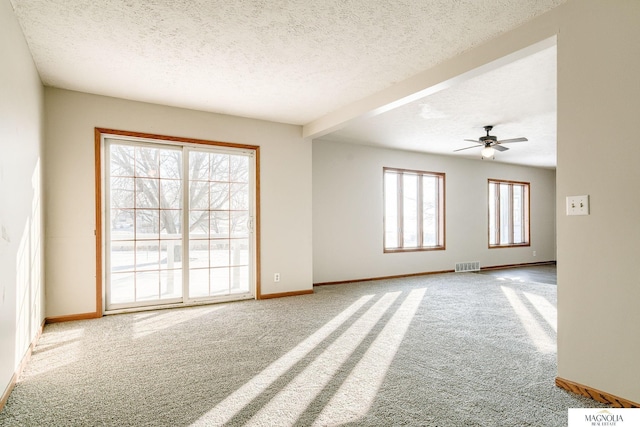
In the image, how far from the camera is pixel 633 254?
78.3 inches

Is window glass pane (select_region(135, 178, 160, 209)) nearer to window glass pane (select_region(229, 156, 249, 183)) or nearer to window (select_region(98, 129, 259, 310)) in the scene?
window (select_region(98, 129, 259, 310))

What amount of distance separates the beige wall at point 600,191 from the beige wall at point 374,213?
13.9 ft

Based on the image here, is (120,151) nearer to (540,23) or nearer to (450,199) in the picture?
(540,23)

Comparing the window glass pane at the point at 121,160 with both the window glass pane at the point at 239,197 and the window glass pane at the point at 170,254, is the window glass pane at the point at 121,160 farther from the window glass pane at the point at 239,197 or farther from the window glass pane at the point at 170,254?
the window glass pane at the point at 239,197

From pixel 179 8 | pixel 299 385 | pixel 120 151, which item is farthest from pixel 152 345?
pixel 179 8

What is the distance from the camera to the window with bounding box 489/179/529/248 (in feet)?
28.7

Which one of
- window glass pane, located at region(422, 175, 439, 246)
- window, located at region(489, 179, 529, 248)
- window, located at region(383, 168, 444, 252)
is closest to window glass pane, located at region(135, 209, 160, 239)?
window, located at region(383, 168, 444, 252)

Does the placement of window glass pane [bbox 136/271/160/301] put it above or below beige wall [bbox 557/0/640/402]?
below

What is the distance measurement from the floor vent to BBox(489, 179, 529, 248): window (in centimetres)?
73

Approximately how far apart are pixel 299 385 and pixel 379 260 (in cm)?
470

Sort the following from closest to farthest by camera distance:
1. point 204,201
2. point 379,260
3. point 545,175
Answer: point 204,201 → point 379,260 → point 545,175

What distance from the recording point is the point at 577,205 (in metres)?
2.24

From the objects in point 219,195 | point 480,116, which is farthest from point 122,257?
point 480,116

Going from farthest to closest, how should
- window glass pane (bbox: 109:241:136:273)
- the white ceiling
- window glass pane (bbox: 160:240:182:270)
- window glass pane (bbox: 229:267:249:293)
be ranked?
window glass pane (bbox: 229:267:249:293) → window glass pane (bbox: 160:240:182:270) → window glass pane (bbox: 109:241:136:273) → the white ceiling
